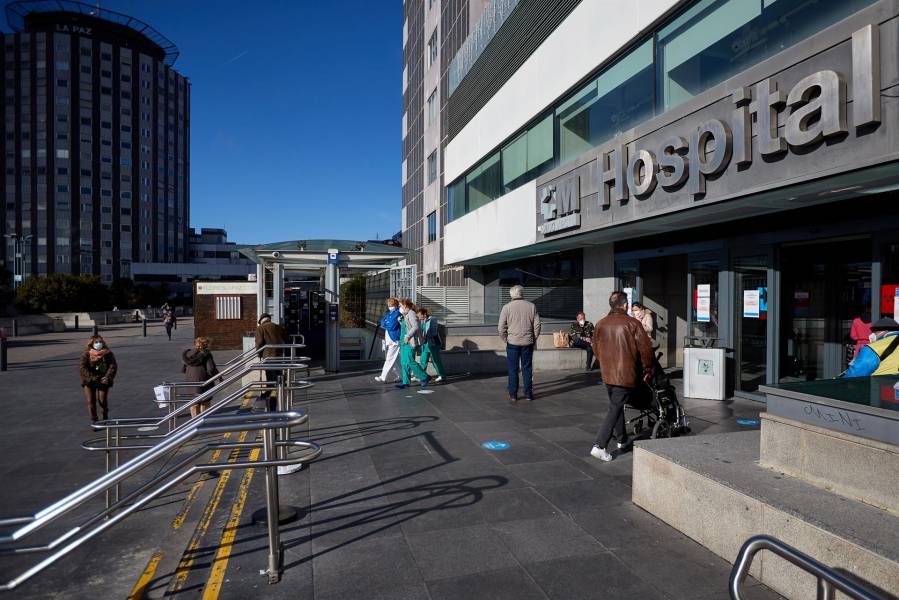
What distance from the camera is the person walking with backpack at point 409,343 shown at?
34.8 ft

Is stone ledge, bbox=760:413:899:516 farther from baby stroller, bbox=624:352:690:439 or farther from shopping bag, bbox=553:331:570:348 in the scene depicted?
shopping bag, bbox=553:331:570:348

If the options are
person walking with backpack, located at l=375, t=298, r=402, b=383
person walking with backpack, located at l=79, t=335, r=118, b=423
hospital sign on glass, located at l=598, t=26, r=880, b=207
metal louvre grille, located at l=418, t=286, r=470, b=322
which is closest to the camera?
hospital sign on glass, located at l=598, t=26, r=880, b=207

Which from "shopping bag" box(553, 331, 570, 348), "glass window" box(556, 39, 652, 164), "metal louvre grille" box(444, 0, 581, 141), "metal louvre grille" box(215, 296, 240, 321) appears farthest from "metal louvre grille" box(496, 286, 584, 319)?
"metal louvre grille" box(215, 296, 240, 321)

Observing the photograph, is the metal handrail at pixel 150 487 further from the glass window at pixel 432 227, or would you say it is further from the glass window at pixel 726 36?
the glass window at pixel 432 227

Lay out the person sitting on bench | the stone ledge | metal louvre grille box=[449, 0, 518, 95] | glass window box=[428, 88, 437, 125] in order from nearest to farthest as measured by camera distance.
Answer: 1. the stone ledge
2. the person sitting on bench
3. metal louvre grille box=[449, 0, 518, 95]
4. glass window box=[428, 88, 437, 125]

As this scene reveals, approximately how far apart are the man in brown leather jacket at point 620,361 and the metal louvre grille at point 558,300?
10124mm

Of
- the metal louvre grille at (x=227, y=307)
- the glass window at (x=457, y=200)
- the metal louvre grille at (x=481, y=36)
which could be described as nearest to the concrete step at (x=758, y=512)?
the metal louvre grille at (x=481, y=36)

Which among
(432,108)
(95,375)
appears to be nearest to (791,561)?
(95,375)

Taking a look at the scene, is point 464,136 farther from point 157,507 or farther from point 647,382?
point 157,507

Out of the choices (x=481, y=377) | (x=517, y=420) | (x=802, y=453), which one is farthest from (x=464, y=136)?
(x=802, y=453)

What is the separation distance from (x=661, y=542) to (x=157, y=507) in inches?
182

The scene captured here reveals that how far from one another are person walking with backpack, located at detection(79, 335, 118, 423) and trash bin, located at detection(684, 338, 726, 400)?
9.93 m

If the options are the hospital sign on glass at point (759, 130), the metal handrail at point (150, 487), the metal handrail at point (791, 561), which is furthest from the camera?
the hospital sign on glass at point (759, 130)

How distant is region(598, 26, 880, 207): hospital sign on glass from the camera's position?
19.8ft
